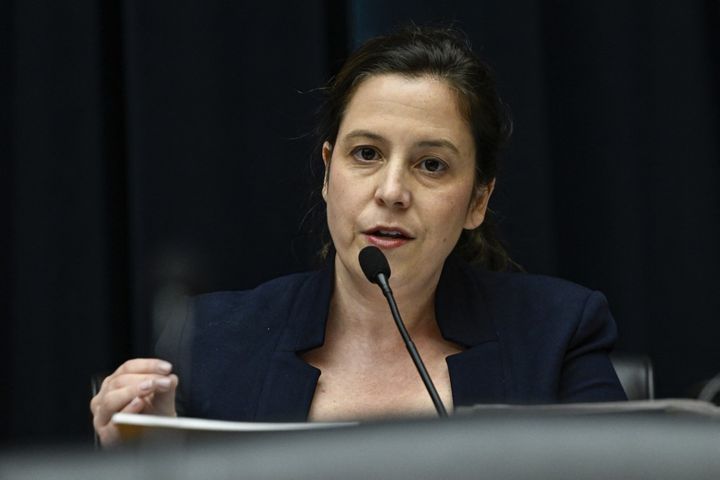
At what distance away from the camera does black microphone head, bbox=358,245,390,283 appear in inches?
50.0

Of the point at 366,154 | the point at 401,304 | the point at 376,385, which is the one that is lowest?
the point at 376,385

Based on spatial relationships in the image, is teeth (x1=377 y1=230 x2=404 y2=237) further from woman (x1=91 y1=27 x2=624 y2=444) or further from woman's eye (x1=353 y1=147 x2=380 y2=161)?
woman's eye (x1=353 y1=147 x2=380 y2=161)

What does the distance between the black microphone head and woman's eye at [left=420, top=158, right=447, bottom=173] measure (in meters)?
0.23

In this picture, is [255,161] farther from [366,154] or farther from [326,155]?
[366,154]

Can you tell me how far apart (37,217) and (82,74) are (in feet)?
0.86

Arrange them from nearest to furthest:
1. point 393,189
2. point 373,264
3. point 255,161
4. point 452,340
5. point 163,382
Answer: point 163,382, point 373,264, point 393,189, point 452,340, point 255,161

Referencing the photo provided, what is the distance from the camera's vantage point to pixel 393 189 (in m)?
1.41

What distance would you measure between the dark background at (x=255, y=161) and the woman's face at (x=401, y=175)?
1.23ft

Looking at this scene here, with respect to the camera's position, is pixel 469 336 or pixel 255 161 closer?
pixel 469 336

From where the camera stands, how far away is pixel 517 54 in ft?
6.32

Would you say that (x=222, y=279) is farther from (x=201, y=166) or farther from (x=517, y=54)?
(x=517, y=54)

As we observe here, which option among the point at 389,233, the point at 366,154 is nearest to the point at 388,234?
the point at 389,233

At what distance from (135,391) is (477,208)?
68cm

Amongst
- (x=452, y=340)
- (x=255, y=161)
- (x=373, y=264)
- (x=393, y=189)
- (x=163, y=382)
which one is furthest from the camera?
(x=255, y=161)
